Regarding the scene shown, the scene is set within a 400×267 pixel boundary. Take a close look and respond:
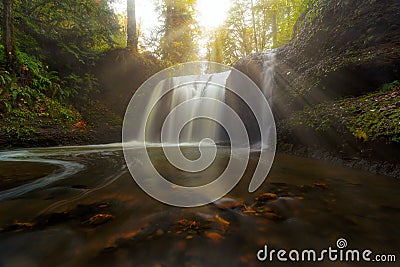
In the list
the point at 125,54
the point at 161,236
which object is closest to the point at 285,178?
the point at 161,236

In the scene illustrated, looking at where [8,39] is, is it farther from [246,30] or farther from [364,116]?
[246,30]

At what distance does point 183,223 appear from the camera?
1.56 metres

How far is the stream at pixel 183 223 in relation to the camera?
1.18m

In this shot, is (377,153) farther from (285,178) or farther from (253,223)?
(253,223)

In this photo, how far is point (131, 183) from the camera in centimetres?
259

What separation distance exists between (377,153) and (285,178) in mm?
1539

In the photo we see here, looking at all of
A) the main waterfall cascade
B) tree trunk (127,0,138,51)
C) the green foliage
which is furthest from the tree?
the green foliage

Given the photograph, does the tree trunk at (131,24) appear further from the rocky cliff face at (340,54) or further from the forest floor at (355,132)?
the forest floor at (355,132)

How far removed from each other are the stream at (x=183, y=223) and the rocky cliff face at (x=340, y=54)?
282 centimetres

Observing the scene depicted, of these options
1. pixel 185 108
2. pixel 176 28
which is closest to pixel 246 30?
pixel 176 28

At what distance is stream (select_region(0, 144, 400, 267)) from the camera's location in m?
1.18

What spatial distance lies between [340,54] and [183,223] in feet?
18.5

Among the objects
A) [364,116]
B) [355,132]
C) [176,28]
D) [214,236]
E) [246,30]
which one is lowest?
[214,236]

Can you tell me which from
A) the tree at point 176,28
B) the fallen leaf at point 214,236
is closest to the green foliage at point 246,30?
the tree at point 176,28
